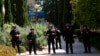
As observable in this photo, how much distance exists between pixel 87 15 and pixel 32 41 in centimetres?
499

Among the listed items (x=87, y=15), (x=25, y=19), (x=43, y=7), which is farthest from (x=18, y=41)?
(x=43, y=7)

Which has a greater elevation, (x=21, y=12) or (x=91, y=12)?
(x=91, y=12)

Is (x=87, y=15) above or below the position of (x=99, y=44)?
above

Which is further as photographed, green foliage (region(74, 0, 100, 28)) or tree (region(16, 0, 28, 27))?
tree (region(16, 0, 28, 27))

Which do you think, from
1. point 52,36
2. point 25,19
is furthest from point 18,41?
point 25,19

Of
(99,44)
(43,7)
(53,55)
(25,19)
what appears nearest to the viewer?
(53,55)

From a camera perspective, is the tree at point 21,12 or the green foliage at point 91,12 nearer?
the green foliage at point 91,12

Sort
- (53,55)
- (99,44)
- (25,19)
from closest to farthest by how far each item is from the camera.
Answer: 1. (53,55)
2. (99,44)
3. (25,19)

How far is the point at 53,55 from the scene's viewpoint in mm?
22156

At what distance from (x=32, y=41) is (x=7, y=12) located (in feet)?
33.1

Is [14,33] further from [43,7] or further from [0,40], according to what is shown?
[43,7]

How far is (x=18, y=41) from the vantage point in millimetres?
22250

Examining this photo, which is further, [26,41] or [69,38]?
[26,41]

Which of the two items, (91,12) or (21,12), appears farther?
(21,12)
